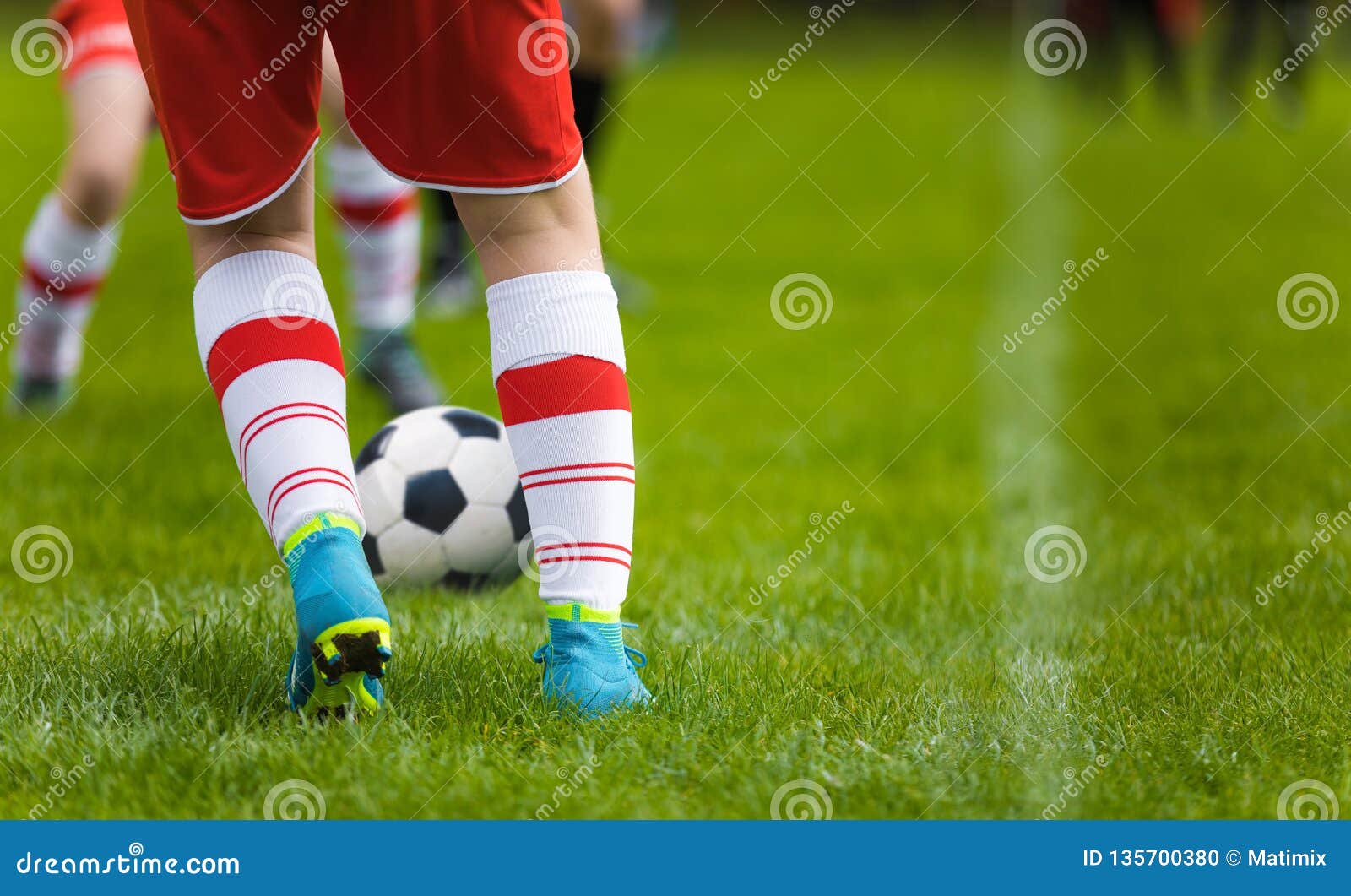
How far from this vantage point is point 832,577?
3174mm

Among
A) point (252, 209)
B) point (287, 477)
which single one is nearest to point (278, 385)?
point (287, 477)

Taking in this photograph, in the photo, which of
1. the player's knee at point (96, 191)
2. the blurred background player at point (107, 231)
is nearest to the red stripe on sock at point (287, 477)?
the blurred background player at point (107, 231)

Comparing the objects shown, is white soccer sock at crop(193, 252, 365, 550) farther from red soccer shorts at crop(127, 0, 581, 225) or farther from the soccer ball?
the soccer ball

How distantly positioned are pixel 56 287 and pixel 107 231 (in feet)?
0.84

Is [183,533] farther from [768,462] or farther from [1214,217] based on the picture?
[1214,217]

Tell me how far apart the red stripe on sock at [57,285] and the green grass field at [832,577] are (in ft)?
1.36

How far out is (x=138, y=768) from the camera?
1812mm

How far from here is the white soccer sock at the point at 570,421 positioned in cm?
201

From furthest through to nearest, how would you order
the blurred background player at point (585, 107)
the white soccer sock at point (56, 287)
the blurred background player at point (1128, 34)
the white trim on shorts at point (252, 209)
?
the blurred background player at point (1128, 34) → the blurred background player at point (585, 107) → the white soccer sock at point (56, 287) → the white trim on shorts at point (252, 209)

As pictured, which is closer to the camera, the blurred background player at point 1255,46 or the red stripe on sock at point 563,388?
the red stripe on sock at point 563,388

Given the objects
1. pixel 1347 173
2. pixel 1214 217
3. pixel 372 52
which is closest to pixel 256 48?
pixel 372 52

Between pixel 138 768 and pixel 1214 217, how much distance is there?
10760 mm

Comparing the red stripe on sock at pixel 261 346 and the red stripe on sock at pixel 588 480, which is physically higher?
the red stripe on sock at pixel 261 346

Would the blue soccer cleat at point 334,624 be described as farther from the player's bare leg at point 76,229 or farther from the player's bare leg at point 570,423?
the player's bare leg at point 76,229
